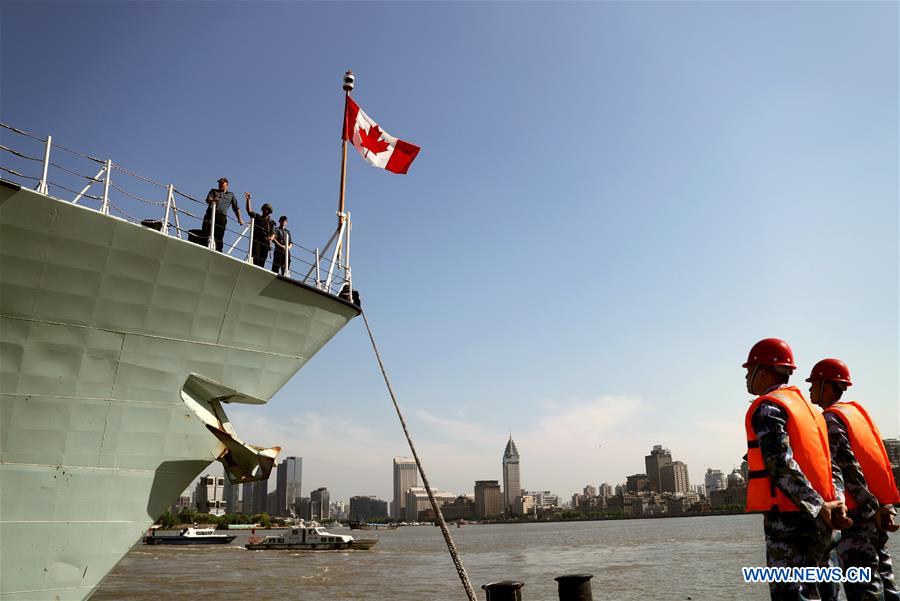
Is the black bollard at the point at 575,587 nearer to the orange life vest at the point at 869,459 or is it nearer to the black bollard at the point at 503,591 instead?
the black bollard at the point at 503,591

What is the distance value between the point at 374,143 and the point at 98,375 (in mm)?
6126

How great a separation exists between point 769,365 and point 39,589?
7.82 meters

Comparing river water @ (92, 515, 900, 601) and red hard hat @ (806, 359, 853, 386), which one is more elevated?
red hard hat @ (806, 359, 853, 386)

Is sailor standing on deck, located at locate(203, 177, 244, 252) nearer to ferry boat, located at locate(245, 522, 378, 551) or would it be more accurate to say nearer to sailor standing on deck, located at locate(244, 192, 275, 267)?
sailor standing on deck, located at locate(244, 192, 275, 267)

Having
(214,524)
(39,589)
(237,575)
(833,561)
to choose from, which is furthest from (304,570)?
(214,524)

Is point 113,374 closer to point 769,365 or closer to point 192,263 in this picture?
point 192,263

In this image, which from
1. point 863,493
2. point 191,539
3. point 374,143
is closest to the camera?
point 863,493

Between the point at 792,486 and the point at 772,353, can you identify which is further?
the point at 772,353

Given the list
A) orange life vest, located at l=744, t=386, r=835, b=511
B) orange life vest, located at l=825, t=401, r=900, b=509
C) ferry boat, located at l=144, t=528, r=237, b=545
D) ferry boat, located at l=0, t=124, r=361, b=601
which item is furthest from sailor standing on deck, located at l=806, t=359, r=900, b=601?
ferry boat, located at l=144, t=528, r=237, b=545

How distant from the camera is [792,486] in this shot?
339 cm

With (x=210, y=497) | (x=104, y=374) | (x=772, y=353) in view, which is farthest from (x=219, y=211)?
(x=210, y=497)

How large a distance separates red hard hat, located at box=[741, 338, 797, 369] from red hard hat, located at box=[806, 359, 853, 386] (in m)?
2.00

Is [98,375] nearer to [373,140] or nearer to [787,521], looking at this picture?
[373,140]

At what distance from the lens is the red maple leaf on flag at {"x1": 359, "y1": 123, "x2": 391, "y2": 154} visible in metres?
10.7
